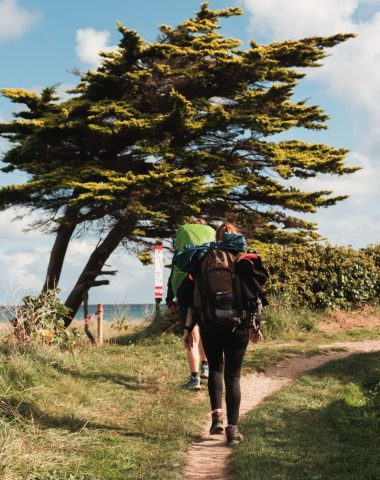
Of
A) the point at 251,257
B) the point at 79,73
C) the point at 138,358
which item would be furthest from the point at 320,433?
the point at 79,73

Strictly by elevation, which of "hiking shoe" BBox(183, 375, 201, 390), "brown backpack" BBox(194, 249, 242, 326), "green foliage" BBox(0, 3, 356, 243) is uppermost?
"green foliage" BBox(0, 3, 356, 243)

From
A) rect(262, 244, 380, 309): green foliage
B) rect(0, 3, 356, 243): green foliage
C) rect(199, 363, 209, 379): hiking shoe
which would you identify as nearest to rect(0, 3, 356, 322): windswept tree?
rect(0, 3, 356, 243): green foliage

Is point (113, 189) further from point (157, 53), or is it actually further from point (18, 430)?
point (18, 430)

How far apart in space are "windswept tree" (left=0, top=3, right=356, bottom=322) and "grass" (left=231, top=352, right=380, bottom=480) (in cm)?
984

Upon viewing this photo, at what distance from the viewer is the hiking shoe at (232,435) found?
622cm

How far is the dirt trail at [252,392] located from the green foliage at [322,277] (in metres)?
2.53

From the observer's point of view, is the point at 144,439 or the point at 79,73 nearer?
the point at 144,439

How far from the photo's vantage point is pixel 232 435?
624cm

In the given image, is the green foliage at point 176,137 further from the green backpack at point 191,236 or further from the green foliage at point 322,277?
the green backpack at point 191,236

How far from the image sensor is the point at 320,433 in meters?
6.73

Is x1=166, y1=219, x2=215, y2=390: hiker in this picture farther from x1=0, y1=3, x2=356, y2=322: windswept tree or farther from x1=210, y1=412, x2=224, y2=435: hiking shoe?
x1=0, y1=3, x2=356, y2=322: windswept tree

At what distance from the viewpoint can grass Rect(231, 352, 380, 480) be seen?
5450mm

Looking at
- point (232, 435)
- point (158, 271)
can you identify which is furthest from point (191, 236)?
point (158, 271)

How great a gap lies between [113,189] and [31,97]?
194 inches
